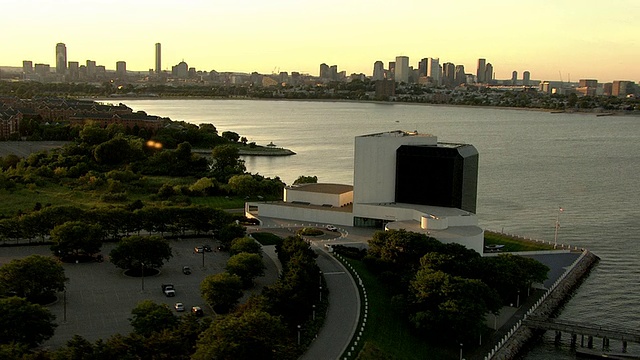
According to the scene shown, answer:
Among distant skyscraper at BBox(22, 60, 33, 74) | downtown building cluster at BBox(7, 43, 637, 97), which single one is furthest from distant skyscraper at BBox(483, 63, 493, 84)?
distant skyscraper at BBox(22, 60, 33, 74)

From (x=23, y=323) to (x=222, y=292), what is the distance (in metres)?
2.20

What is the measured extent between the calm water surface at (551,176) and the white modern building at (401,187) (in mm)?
2165

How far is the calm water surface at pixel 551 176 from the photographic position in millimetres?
10406

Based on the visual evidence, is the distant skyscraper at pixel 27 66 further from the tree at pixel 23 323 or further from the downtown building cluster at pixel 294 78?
the tree at pixel 23 323

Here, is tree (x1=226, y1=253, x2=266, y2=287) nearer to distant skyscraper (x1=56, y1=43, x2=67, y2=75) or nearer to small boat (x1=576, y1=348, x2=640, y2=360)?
small boat (x1=576, y1=348, x2=640, y2=360)

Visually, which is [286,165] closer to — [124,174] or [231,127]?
[124,174]

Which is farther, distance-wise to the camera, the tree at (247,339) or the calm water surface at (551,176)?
the calm water surface at (551,176)

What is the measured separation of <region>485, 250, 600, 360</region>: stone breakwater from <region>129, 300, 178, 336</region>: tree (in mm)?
3398

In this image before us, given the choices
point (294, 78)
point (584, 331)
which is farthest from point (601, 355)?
point (294, 78)

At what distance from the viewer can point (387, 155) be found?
12.6m

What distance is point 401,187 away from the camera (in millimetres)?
12531

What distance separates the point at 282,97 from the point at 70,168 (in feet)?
192

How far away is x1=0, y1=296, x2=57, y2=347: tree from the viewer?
6660mm

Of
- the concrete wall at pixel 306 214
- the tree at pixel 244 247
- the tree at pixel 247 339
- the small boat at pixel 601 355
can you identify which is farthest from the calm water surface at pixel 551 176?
the tree at pixel 244 247
